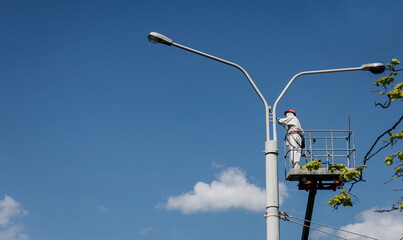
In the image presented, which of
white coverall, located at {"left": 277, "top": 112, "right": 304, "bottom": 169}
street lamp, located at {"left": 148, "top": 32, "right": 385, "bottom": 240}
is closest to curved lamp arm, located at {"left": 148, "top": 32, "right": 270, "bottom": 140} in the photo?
street lamp, located at {"left": 148, "top": 32, "right": 385, "bottom": 240}

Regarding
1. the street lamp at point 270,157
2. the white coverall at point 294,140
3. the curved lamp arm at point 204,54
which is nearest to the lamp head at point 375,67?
the street lamp at point 270,157

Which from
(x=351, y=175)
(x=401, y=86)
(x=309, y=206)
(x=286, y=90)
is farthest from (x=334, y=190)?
(x=401, y=86)

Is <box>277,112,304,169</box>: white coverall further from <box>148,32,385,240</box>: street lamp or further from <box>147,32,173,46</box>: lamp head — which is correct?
<box>147,32,173,46</box>: lamp head

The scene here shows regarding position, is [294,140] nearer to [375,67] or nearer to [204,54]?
[375,67]

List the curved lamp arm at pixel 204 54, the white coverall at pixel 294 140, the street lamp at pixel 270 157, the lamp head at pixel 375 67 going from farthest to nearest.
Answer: the white coverall at pixel 294 140, the lamp head at pixel 375 67, the curved lamp arm at pixel 204 54, the street lamp at pixel 270 157

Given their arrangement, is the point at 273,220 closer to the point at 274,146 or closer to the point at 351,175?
the point at 274,146

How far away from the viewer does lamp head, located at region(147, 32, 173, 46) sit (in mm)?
12422

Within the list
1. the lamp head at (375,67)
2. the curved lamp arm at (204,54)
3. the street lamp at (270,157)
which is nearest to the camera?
the street lamp at (270,157)

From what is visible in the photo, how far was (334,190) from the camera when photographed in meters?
→ 18.8

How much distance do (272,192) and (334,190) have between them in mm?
8018

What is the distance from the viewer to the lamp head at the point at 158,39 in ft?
40.8

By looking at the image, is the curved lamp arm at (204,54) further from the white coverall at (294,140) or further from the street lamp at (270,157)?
the white coverall at (294,140)

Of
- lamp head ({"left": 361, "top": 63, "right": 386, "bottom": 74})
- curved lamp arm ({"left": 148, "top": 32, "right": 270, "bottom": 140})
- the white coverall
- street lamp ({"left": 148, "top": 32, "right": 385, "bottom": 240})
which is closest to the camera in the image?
street lamp ({"left": 148, "top": 32, "right": 385, "bottom": 240})

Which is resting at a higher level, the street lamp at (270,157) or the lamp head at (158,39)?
the lamp head at (158,39)
